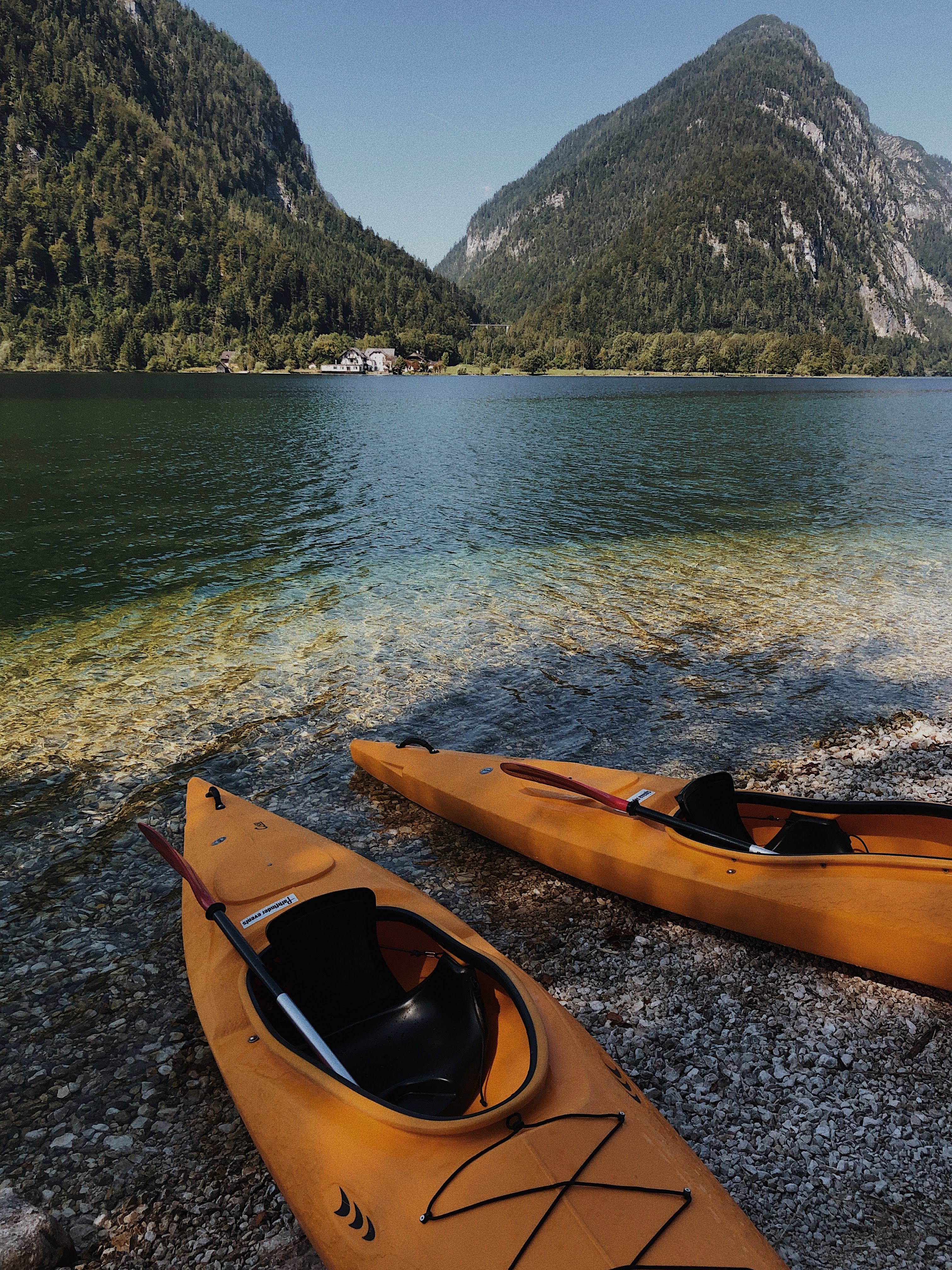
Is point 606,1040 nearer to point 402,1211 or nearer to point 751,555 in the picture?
point 402,1211

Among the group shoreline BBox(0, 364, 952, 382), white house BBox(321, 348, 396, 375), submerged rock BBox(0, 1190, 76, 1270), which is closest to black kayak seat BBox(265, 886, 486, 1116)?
submerged rock BBox(0, 1190, 76, 1270)

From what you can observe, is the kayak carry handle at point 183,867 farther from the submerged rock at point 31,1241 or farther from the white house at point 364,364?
the white house at point 364,364

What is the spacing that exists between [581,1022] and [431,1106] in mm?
1361

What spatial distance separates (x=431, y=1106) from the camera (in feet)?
13.2

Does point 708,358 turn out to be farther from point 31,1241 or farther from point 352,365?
point 31,1241

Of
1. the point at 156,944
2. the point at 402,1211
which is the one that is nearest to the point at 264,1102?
the point at 402,1211

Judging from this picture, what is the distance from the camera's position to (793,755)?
8688 millimetres

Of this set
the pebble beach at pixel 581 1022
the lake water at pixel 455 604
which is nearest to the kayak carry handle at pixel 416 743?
the lake water at pixel 455 604

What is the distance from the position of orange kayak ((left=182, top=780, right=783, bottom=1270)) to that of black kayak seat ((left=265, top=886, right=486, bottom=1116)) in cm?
1

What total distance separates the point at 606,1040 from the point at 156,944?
3629 millimetres

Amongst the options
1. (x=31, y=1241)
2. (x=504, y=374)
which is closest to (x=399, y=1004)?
(x=31, y=1241)

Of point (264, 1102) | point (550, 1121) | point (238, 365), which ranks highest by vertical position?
point (238, 365)

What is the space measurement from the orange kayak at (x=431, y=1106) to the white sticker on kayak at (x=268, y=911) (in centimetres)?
2

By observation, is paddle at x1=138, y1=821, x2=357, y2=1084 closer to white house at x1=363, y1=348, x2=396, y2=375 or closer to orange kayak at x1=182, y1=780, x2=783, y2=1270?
orange kayak at x1=182, y1=780, x2=783, y2=1270
